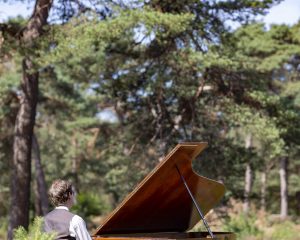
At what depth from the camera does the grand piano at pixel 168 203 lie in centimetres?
686

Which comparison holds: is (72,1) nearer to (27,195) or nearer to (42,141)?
(27,195)

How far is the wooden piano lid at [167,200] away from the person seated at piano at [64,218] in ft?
4.91

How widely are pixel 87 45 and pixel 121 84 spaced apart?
5759 mm

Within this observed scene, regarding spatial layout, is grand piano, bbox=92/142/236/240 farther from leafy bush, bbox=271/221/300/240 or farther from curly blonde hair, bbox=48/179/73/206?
leafy bush, bbox=271/221/300/240

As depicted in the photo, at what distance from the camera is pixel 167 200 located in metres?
7.87

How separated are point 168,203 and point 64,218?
2.86 meters

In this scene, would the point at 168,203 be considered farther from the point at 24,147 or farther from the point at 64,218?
the point at 24,147

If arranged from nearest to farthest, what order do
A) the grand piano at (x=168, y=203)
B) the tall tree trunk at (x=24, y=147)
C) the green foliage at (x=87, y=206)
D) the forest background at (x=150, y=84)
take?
1. the grand piano at (x=168, y=203)
2. the forest background at (x=150, y=84)
3. the tall tree trunk at (x=24, y=147)
4. the green foliage at (x=87, y=206)

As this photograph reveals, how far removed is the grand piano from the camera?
270 inches

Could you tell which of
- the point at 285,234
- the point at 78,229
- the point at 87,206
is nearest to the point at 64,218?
the point at 78,229

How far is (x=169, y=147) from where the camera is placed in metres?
20.2

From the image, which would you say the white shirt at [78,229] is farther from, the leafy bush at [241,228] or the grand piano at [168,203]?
the leafy bush at [241,228]

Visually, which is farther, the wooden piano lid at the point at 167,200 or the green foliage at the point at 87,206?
the green foliage at the point at 87,206

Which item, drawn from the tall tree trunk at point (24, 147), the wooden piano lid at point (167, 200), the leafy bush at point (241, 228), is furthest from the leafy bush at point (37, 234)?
the leafy bush at point (241, 228)
